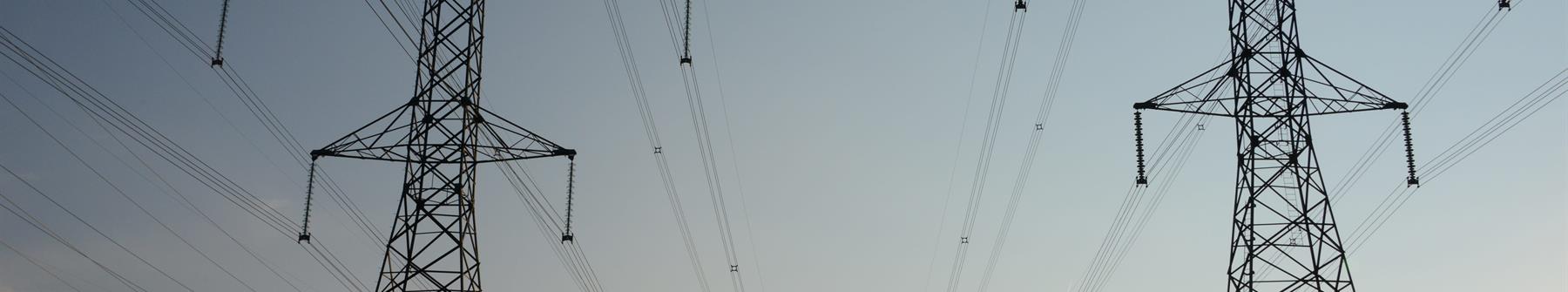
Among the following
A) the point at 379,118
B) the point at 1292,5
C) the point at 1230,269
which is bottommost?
the point at 1230,269

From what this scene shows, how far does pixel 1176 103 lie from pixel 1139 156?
1808mm

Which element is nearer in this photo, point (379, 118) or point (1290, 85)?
point (379, 118)

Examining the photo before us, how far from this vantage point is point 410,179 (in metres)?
35.6

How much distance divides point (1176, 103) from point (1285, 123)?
279cm

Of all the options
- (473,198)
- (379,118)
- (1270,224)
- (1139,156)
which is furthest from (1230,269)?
(379,118)

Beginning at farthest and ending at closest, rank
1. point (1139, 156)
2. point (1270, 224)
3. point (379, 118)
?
point (1139, 156) → point (1270, 224) → point (379, 118)

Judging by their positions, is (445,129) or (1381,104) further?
(1381,104)

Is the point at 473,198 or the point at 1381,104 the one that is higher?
the point at 1381,104

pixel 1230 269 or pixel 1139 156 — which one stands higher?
pixel 1139 156

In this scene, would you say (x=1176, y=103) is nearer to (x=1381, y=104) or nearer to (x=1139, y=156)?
(x=1139, y=156)

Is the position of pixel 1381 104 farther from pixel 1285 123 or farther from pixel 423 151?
pixel 423 151

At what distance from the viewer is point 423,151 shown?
117ft

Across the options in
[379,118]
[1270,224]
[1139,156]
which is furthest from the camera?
[1139,156]

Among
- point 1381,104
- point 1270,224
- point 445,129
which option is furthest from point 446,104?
point 1381,104
